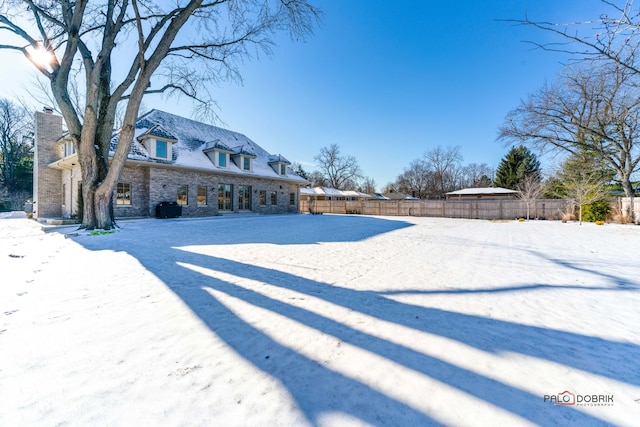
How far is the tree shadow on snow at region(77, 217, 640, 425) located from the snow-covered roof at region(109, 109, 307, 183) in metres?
14.5

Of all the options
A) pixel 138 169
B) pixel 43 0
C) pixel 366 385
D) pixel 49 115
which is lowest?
pixel 366 385

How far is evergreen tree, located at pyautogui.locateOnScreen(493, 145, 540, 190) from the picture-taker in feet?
121

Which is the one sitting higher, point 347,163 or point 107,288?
point 347,163

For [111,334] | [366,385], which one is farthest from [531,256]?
[111,334]

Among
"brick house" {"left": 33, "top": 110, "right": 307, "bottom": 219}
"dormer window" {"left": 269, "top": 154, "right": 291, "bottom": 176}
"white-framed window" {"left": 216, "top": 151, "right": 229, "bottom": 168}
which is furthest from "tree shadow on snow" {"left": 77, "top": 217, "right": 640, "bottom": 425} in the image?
"dormer window" {"left": 269, "top": 154, "right": 291, "bottom": 176}

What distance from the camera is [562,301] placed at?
11.7 feet

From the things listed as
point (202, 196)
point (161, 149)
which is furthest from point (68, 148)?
point (202, 196)

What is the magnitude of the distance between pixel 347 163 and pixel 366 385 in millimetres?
50522

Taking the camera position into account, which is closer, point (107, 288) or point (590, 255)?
point (107, 288)

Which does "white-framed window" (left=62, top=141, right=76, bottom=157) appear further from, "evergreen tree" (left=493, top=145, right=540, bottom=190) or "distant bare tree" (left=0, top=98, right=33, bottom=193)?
"evergreen tree" (left=493, top=145, right=540, bottom=190)

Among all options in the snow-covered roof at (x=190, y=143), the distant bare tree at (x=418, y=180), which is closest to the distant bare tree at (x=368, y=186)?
the distant bare tree at (x=418, y=180)

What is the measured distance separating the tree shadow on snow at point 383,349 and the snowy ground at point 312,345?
0.01 metres

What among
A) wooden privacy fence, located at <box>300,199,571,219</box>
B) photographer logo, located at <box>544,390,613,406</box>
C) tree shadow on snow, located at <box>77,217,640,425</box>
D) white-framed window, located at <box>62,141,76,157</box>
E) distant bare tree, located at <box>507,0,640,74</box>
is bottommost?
photographer logo, located at <box>544,390,613,406</box>

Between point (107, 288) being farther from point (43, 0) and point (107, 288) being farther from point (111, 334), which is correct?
point (43, 0)
